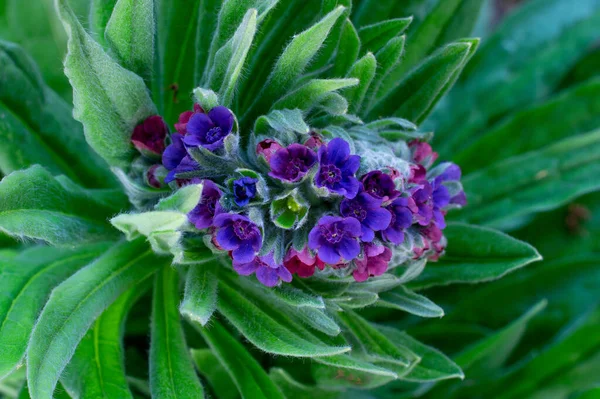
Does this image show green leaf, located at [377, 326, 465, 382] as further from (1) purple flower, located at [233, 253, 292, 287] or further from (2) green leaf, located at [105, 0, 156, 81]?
(2) green leaf, located at [105, 0, 156, 81]

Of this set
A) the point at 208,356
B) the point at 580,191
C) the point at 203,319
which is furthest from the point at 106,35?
the point at 580,191

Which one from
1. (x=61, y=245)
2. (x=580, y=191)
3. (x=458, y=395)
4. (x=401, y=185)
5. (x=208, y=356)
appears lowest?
(x=458, y=395)

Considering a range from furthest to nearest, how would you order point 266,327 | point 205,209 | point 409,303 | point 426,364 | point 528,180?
1. point 528,180
2. point 426,364
3. point 409,303
4. point 266,327
5. point 205,209

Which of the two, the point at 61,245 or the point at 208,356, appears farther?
the point at 208,356

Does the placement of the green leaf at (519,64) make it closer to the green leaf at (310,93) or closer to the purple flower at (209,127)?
the green leaf at (310,93)

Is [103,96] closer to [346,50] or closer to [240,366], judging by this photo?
[346,50]

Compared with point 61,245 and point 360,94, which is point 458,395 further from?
point 61,245

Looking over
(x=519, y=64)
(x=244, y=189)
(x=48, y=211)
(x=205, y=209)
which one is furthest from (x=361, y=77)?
(x=519, y=64)

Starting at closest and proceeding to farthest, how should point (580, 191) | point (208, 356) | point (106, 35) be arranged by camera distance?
point (106, 35) < point (208, 356) < point (580, 191)
